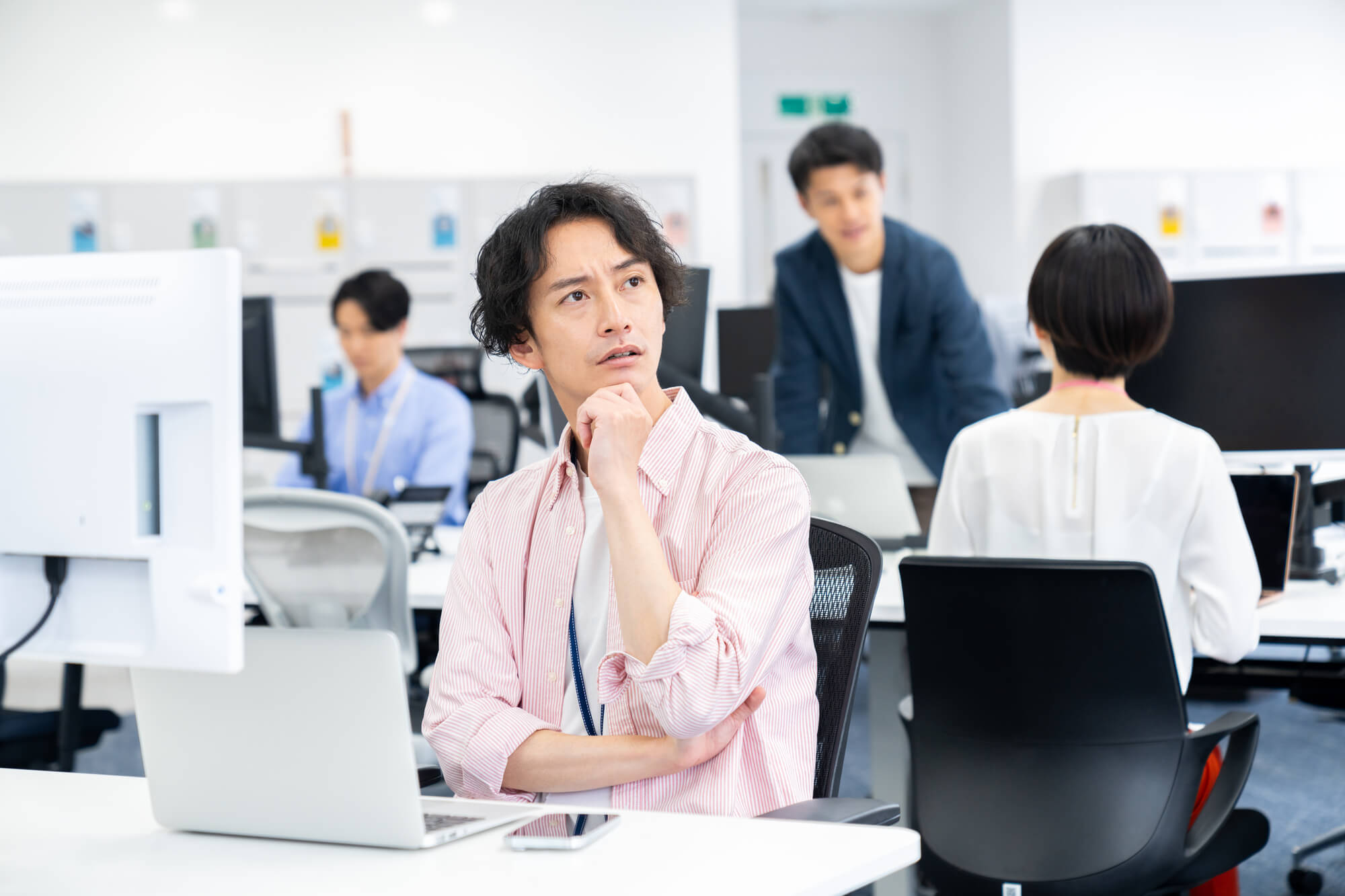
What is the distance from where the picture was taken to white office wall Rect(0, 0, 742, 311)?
6.49 m

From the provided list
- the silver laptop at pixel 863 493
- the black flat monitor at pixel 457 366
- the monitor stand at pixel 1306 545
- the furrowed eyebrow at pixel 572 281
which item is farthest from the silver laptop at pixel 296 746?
the black flat monitor at pixel 457 366

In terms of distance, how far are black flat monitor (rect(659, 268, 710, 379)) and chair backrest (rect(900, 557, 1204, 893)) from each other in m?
1.01

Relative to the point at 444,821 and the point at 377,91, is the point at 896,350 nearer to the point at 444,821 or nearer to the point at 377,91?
the point at 444,821

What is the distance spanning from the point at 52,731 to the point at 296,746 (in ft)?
5.49

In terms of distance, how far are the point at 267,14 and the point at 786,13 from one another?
3223 millimetres

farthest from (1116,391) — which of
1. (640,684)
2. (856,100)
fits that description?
(856,100)

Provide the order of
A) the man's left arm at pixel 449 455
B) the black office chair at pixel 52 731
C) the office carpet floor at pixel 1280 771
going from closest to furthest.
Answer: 1. the black office chair at pixel 52 731
2. the office carpet floor at pixel 1280 771
3. the man's left arm at pixel 449 455

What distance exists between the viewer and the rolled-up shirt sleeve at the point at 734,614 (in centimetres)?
119

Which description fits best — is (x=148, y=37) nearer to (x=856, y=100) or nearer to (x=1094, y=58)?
(x=856, y=100)

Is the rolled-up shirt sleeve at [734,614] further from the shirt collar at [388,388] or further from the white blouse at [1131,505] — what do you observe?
the shirt collar at [388,388]

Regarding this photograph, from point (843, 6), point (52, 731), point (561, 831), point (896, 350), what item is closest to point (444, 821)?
point (561, 831)

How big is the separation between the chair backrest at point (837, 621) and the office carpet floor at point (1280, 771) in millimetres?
1015

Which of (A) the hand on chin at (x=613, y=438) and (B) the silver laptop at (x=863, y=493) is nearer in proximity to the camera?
(A) the hand on chin at (x=613, y=438)

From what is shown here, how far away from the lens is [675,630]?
119 cm
